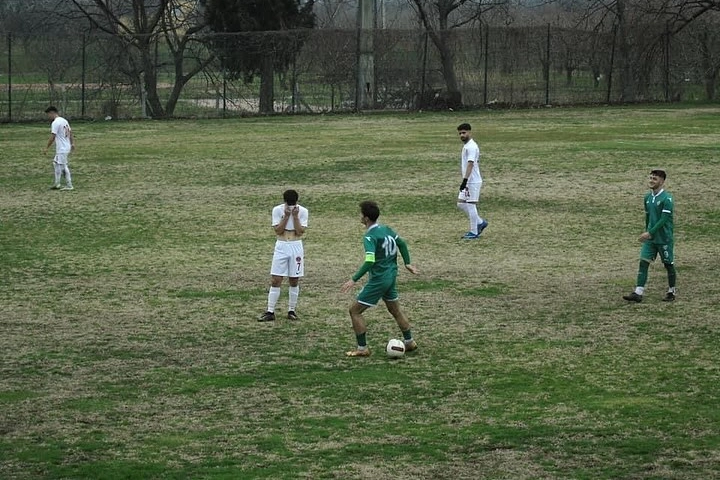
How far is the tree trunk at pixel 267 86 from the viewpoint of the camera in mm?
46737

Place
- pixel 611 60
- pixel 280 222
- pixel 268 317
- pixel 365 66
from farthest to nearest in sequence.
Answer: pixel 611 60 < pixel 365 66 < pixel 268 317 < pixel 280 222

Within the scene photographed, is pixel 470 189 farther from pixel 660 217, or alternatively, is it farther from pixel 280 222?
pixel 280 222

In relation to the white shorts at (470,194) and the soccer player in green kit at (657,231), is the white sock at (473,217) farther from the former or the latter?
the soccer player in green kit at (657,231)

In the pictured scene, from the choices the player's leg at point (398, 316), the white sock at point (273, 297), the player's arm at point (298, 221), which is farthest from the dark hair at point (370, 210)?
the white sock at point (273, 297)

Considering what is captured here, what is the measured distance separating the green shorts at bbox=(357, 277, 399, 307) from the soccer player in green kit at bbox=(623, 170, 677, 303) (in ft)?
13.5

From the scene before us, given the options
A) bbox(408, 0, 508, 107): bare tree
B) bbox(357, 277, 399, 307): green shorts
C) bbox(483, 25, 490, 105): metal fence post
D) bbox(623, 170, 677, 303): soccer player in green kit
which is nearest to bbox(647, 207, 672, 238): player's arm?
bbox(623, 170, 677, 303): soccer player in green kit

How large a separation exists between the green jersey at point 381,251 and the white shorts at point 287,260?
6.84ft

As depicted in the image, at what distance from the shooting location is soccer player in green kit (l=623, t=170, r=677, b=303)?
15.3 m

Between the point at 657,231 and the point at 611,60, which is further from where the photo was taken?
→ the point at 611,60

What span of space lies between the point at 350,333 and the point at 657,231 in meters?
4.33

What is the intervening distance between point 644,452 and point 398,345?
360cm

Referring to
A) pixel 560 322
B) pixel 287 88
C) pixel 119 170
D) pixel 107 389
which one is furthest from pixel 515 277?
pixel 287 88

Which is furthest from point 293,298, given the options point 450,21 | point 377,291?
point 450,21

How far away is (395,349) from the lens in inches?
507
